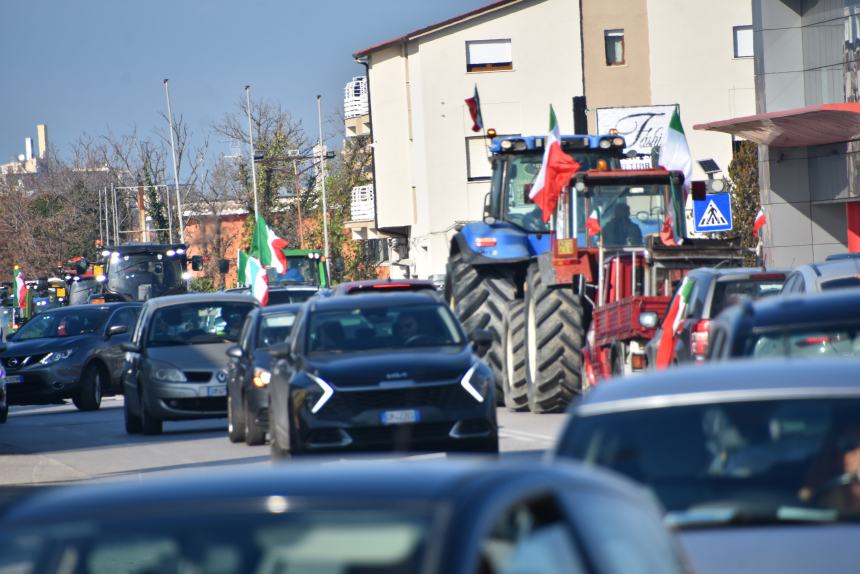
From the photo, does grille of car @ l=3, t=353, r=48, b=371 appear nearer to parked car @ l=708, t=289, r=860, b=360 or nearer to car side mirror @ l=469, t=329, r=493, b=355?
car side mirror @ l=469, t=329, r=493, b=355

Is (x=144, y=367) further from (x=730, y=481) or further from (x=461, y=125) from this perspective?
(x=461, y=125)

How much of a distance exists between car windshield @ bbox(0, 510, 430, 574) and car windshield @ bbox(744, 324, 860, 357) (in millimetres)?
4440

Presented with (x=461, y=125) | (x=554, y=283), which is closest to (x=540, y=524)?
(x=554, y=283)

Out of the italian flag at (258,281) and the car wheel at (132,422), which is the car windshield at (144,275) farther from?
the car wheel at (132,422)

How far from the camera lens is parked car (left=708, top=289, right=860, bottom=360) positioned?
752 cm

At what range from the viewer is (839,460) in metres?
6.05

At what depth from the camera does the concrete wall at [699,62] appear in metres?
58.0

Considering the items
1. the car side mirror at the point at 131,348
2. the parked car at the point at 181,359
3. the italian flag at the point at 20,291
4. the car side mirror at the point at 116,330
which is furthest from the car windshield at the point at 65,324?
the italian flag at the point at 20,291

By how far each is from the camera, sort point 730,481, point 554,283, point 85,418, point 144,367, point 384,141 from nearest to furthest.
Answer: point 730,481
point 554,283
point 144,367
point 85,418
point 384,141

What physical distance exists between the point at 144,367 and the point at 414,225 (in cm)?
4050

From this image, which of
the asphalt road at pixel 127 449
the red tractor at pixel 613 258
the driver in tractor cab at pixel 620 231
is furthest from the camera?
the driver in tractor cab at pixel 620 231

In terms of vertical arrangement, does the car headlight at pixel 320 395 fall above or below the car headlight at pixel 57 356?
above

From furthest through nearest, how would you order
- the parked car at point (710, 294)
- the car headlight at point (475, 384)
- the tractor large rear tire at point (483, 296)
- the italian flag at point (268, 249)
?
the italian flag at point (268, 249) → the tractor large rear tire at point (483, 296) → the parked car at point (710, 294) → the car headlight at point (475, 384)

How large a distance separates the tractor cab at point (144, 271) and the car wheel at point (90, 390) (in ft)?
62.7
